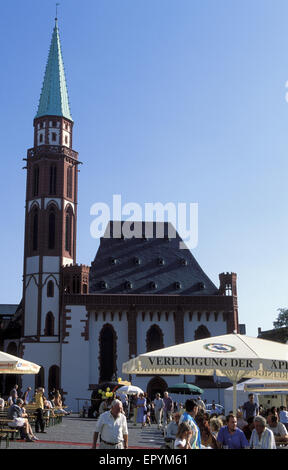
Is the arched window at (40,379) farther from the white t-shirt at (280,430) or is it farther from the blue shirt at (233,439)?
the blue shirt at (233,439)

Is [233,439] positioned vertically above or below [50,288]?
below

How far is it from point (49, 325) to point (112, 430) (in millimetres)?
46407

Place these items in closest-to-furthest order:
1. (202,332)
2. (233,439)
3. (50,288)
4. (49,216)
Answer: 1. (233,439)
2. (202,332)
3. (50,288)
4. (49,216)

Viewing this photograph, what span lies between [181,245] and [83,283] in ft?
40.3

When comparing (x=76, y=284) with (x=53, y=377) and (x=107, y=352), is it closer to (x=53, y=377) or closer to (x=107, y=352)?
(x=107, y=352)

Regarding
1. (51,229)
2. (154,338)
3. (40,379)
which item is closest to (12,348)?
(40,379)

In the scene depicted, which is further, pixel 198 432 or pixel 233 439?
pixel 233 439

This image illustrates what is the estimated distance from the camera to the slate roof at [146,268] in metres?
58.5

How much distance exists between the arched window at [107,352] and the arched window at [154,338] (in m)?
2.89

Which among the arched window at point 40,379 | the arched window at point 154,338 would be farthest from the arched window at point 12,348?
the arched window at point 154,338

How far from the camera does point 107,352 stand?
181ft

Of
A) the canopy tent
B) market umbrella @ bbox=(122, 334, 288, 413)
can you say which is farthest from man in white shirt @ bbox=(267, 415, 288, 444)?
the canopy tent

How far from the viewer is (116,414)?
10875 mm

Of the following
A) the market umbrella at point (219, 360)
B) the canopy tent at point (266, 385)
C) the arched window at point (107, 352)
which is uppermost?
the arched window at point (107, 352)
